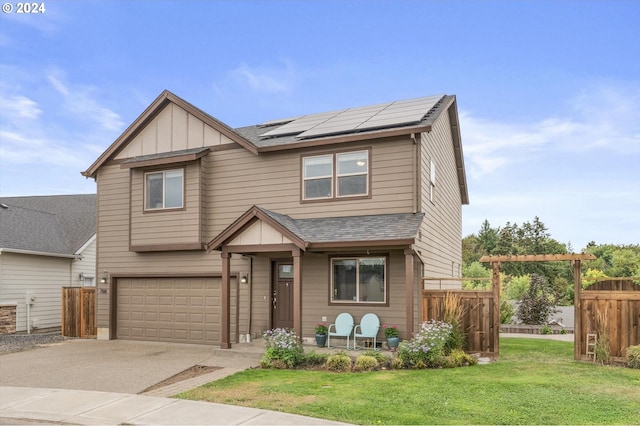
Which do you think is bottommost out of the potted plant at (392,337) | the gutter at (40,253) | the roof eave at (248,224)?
the potted plant at (392,337)

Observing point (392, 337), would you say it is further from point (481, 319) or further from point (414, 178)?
point (414, 178)

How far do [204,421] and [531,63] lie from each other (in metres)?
16.3

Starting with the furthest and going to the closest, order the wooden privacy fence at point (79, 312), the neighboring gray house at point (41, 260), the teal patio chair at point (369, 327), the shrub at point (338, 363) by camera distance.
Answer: the neighboring gray house at point (41, 260) → the wooden privacy fence at point (79, 312) → the teal patio chair at point (369, 327) → the shrub at point (338, 363)

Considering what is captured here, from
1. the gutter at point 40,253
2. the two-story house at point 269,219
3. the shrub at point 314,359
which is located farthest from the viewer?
the gutter at point 40,253

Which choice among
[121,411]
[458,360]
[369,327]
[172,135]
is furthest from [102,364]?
[458,360]

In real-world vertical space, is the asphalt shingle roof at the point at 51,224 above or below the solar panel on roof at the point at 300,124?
below

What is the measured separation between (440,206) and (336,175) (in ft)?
13.1

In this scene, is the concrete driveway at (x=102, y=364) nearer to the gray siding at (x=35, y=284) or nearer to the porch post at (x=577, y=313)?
the gray siding at (x=35, y=284)

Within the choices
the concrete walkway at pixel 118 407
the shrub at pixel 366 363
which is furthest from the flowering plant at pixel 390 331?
the concrete walkway at pixel 118 407

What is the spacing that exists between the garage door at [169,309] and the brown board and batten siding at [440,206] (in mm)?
6319

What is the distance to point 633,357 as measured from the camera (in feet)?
33.7

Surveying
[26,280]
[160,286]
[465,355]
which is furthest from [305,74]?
[465,355]

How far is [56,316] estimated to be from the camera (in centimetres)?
2102

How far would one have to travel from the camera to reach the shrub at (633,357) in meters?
10.2
